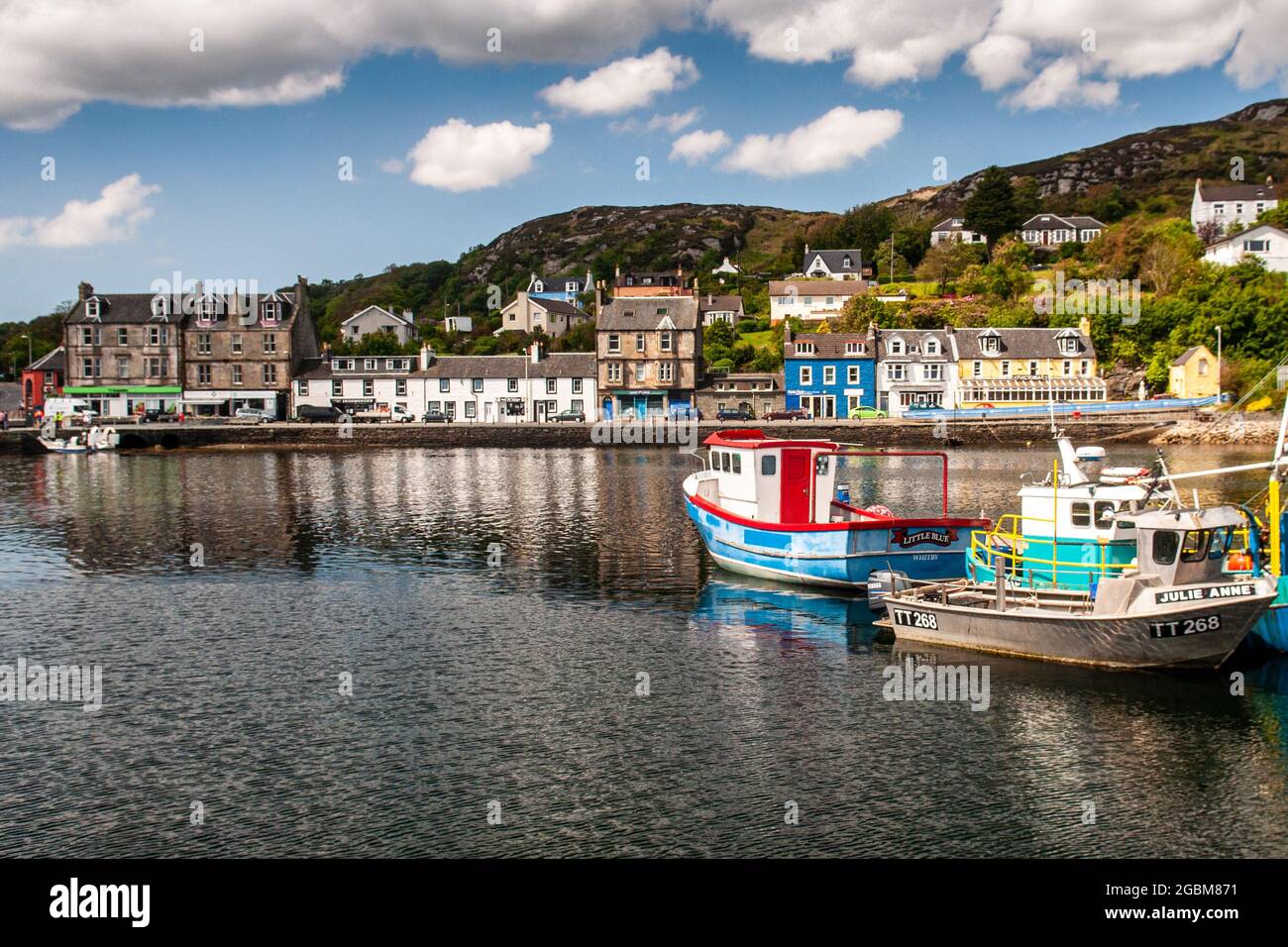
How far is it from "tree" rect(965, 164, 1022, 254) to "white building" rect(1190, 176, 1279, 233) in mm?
24852

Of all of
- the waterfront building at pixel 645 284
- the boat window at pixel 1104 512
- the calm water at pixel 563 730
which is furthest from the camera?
the waterfront building at pixel 645 284

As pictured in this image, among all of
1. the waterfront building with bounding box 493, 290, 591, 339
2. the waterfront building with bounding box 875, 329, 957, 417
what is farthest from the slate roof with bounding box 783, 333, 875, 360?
the waterfront building with bounding box 493, 290, 591, 339

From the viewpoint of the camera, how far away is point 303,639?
28.0m

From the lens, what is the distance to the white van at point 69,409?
344 feet

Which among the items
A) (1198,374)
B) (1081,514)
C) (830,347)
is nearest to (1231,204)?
(1198,374)

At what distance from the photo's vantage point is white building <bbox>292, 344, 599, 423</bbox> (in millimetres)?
107875

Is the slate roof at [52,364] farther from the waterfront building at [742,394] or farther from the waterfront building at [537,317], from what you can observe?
the waterfront building at [742,394]

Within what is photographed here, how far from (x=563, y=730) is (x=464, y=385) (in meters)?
91.0

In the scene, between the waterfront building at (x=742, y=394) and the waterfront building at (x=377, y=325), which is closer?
the waterfront building at (x=742, y=394)

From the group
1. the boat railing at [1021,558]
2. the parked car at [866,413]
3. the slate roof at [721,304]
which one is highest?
the slate roof at [721,304]

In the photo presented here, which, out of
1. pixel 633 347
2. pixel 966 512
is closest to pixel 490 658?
pixel 966 512

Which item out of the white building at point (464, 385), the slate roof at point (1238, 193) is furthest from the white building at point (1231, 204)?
the white building at point (464, 385)

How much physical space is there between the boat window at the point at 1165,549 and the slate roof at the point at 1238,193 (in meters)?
153

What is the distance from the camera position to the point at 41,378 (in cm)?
11962
